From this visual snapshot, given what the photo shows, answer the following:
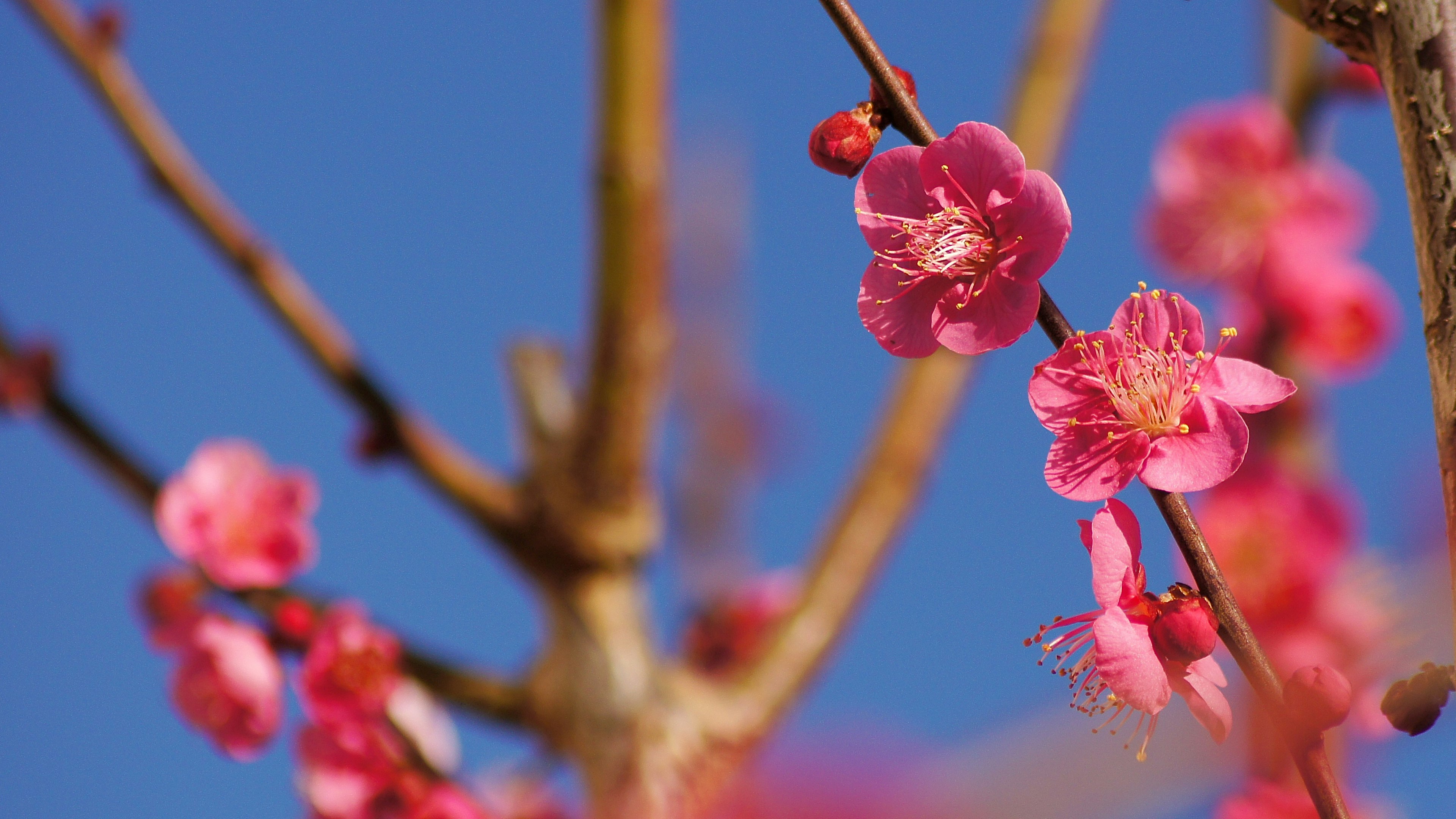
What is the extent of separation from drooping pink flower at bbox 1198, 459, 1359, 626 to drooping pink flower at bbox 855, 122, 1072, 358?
1182mm

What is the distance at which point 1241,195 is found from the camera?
204cm

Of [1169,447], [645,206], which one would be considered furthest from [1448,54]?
[645,206]

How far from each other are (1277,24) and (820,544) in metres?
1.27

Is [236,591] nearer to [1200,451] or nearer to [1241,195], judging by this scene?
[1200,451]

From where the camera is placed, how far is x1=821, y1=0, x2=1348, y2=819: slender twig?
54 cm

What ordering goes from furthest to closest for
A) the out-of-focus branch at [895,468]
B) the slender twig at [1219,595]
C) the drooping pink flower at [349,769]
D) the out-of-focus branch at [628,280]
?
the out-of-focus branch at [895,468]
the out-of-focus branch at [628,280]
the drooping pink flower at [349,769]
the slender twig at [1219,595]

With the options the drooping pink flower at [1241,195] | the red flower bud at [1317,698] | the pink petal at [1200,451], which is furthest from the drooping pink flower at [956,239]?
the drooping pink flower at [1241,195]

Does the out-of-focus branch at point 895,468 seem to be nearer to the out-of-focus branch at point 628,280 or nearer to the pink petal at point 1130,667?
the out-of-focus branch at point 628,280

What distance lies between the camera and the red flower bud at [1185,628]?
1.84 feet

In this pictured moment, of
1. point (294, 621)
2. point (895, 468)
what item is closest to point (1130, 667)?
point (294, 621)

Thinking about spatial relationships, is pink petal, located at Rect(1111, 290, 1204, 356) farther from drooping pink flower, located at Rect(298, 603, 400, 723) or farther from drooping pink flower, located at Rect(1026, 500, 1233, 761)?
drooping pink flower, located at Rect(298, 603, 400, 723)

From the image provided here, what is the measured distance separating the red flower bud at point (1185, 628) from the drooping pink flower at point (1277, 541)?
1182 mm

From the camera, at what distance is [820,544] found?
6.85 ft

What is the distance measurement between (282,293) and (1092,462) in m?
1.53
